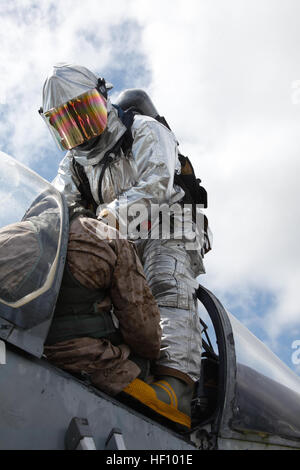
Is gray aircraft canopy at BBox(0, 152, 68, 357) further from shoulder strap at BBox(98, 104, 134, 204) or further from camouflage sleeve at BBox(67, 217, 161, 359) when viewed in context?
shoulder strap at BBox(98, 104, 134, 204)

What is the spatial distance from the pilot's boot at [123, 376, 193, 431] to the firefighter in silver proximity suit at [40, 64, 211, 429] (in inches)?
0.5

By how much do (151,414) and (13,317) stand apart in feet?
2.93

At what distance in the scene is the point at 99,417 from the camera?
2031 mm

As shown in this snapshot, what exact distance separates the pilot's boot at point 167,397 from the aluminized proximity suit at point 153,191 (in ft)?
0.23

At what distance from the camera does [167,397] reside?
259 centimetres

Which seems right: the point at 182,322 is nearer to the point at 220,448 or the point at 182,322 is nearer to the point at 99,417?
the point at 220,448

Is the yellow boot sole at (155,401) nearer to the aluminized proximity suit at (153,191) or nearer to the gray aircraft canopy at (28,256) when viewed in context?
the aluminized proximity suit at (153,191)

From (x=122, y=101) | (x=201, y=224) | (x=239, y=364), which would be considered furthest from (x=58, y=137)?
(x=239, y=364)

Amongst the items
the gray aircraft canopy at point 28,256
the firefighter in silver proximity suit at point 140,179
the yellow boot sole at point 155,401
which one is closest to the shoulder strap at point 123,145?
the firefighter in silver proximity suit at point 140,179

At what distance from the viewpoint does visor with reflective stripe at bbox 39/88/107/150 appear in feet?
13.7

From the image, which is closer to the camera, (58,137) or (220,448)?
(220,448)

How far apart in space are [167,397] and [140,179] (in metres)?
1.86

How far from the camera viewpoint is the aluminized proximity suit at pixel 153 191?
3.13 metres

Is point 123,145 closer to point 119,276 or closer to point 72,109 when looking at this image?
point 72,109
